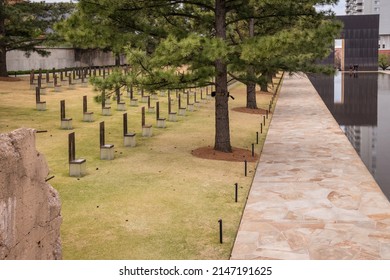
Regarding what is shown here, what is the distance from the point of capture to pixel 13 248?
6004 millimetres

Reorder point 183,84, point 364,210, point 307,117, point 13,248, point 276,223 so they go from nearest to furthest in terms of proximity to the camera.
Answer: point 13,248, point 276,223, point 364,210, point 183,84, point 307,117

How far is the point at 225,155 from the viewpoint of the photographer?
16656mm

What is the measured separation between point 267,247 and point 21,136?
14.3 feet

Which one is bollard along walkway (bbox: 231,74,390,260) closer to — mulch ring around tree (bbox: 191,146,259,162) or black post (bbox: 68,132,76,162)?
mulch ring around tree (bbox: 191,146,259,162)

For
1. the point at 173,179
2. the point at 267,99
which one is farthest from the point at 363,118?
the point at 173,179

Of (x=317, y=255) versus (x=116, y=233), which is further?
(x=116, y=233)

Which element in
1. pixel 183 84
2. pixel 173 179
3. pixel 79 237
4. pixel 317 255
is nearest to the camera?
pixel 317 255

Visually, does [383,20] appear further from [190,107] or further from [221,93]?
[221,93]

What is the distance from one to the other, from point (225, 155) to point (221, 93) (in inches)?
76.6

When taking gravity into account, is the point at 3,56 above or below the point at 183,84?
above

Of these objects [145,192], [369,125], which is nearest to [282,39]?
[145,192]

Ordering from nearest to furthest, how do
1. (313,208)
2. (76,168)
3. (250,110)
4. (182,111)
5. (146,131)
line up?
(313,208) → (76,168) → (146,131) → (182,111) → (250,110)
